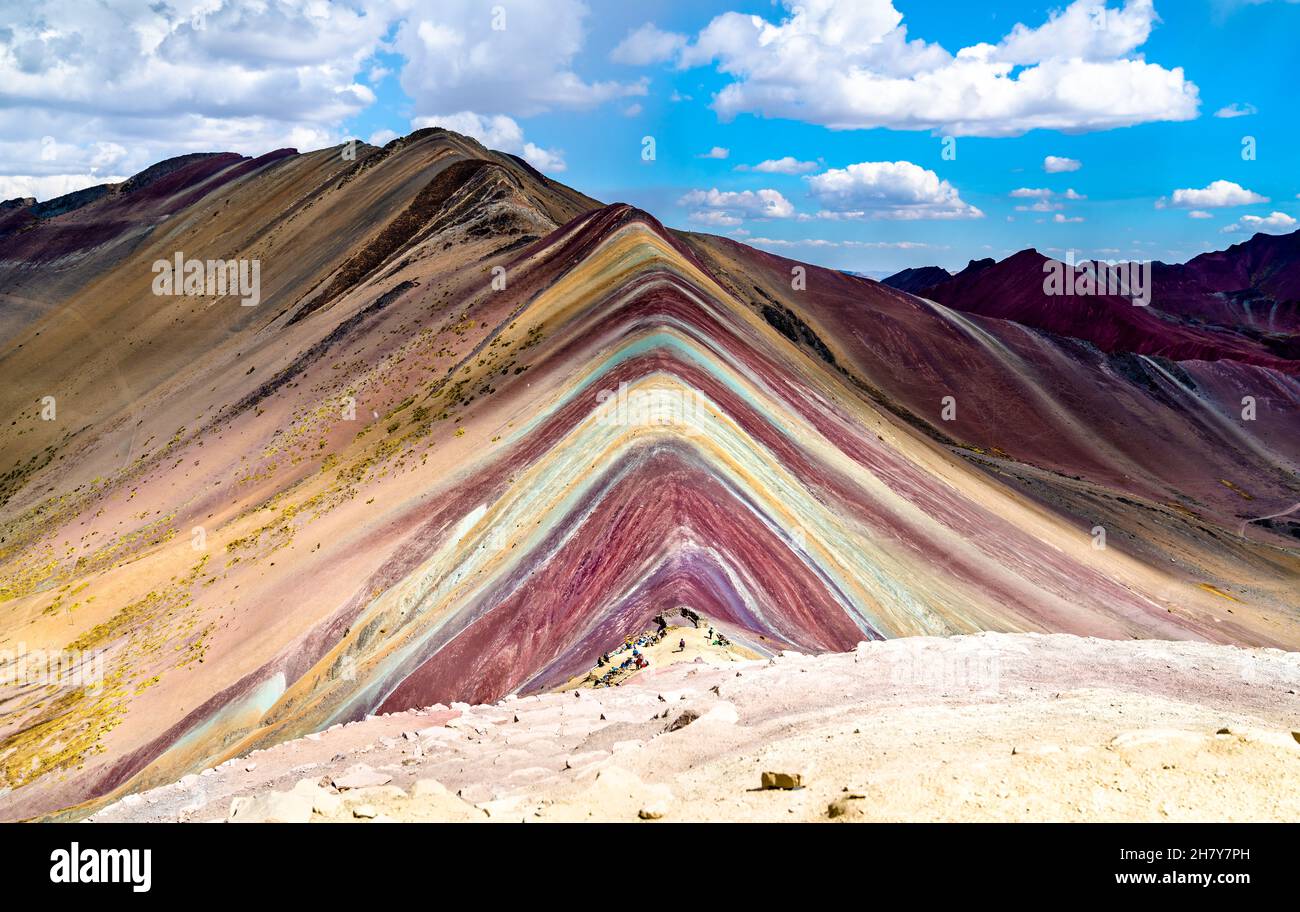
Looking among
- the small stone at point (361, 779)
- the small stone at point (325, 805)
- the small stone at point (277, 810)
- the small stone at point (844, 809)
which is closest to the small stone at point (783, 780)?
the small stone at point (844, 809)

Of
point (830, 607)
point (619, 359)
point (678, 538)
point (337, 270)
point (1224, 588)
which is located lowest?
point (1224, 588)

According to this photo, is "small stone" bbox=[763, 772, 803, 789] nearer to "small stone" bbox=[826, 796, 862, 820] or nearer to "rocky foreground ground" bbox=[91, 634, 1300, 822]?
"rocky foreground ground" bbox=[91, 634, 1300, 822]

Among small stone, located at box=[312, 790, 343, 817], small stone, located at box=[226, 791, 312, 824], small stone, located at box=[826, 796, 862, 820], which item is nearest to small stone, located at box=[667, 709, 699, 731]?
small stone, located at box=[826, 796, 862, 820]

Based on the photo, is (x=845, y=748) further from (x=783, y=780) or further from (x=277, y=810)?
(x=277, y=810)

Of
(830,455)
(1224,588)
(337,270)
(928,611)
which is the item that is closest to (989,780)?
Result: (928,611)

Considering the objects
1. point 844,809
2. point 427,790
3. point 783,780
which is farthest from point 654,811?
point 427,790
